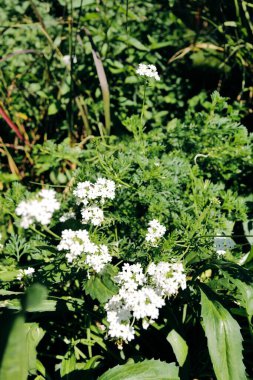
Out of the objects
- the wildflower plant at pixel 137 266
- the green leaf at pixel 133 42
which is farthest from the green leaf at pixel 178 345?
the green leaf at pixel 133 42

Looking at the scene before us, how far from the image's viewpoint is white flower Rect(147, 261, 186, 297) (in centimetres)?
129

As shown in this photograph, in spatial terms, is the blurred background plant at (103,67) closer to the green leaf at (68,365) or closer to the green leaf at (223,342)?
the green leaf at (68,365)

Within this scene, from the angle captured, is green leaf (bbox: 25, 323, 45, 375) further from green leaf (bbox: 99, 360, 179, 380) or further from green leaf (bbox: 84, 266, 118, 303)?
green leaf (bbox: 84, 266, 118, 303)

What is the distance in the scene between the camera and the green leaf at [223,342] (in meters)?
1.42

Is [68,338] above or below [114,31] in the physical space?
below

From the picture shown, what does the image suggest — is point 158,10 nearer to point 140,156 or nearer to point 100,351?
point 140,156

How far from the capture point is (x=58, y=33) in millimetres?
2900

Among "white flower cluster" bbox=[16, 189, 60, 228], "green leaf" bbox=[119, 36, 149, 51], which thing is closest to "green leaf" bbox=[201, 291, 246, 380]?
"white flower cluster" bbox=[16, 189, 60, 228]

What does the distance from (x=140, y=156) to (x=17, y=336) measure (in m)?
1.08

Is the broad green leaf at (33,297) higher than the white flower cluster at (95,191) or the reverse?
the reverse

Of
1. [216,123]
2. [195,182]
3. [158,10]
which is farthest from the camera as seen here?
[158,10]

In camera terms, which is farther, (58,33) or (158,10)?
(158,10)

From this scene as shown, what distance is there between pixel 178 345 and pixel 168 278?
496 mm

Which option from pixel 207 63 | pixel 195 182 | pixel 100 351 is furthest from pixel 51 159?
pixel 207 63
